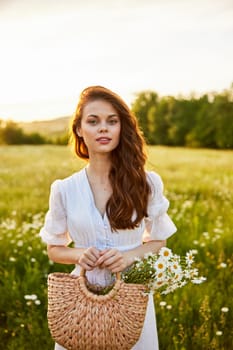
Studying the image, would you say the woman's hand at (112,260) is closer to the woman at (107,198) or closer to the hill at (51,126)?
the woman at (107,198)

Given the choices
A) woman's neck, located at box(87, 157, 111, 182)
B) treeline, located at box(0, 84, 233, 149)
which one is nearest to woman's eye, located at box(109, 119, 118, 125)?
woman's neck, located at box(87, 157, 111, 182)

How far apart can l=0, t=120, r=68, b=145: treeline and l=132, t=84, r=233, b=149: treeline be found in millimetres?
5010

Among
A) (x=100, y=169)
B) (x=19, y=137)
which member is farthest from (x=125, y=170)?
(x=19, y=137)

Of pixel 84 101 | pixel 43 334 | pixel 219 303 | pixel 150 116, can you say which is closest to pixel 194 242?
pixel 219 303

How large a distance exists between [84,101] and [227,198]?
17.6ft

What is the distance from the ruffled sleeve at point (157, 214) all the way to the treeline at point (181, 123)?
976 inches

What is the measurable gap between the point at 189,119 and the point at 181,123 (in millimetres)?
603

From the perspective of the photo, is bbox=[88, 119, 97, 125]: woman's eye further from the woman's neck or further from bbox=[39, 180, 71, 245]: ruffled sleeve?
bbox=[39, 180, 71, 245]: ruffled sleeve

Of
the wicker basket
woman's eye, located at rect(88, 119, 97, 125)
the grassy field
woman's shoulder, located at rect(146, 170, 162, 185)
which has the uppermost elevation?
woman's eye, located at rect(88, 119, 97, 125)

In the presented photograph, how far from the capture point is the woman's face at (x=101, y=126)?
8.79 ft

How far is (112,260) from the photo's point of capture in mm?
2525

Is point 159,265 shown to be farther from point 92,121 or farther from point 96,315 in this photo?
point 92,121

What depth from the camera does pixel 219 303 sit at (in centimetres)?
421

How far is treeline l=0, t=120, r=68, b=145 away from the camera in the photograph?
1154 inches
